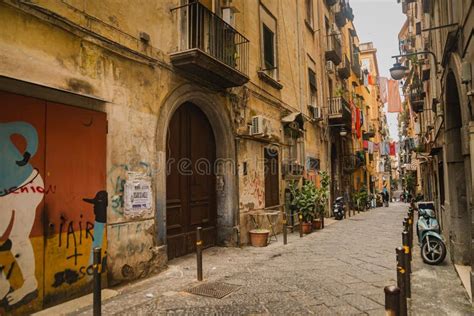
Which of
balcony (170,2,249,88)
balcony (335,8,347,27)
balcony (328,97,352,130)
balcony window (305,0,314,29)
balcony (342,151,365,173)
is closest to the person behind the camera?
balcony (170,2,249,88)

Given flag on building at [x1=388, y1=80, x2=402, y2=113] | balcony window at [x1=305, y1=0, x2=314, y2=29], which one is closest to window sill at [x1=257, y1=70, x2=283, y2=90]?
balcony window at [x1=305, y1=0, x2=314, y2=29]

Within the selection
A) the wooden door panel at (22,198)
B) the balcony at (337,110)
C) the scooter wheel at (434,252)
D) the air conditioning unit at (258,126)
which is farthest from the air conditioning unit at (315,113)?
the wooden door panel at (22,198)

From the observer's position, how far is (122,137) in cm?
563

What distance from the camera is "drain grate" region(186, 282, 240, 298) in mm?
5125

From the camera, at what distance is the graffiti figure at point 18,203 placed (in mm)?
3969

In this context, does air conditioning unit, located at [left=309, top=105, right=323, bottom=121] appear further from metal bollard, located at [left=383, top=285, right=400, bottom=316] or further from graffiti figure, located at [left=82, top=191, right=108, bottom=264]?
metal bollard, located at [left=383, top=285, right=400, bottom=316]

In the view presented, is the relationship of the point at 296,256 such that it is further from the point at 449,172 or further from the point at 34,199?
the point at 34,199

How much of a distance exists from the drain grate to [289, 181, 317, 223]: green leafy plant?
267 inches

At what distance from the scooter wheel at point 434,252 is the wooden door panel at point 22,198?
698 cm

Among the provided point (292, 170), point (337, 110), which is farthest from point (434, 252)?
point (337, 110)

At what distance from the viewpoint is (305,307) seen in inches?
182

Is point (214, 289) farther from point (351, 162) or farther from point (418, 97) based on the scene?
point (351, 162)

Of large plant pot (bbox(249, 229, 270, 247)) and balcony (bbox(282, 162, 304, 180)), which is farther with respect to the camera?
balcony (bbox(282, 162, 304, 180))

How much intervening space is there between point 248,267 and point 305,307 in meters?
2.33
